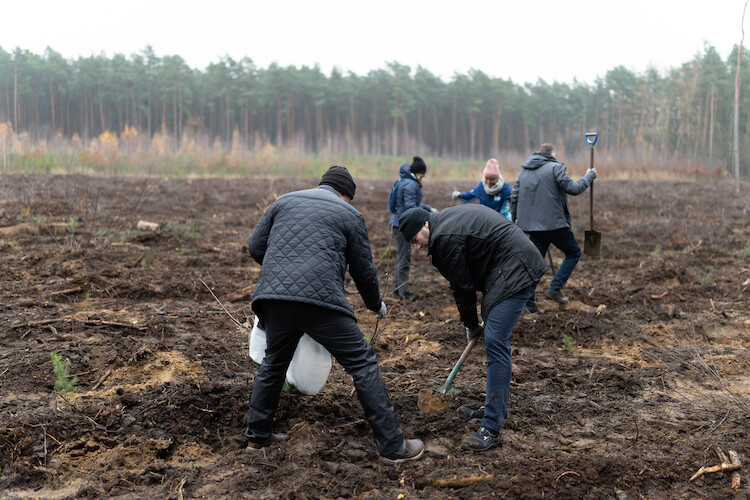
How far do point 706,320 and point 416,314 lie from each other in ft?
10.6

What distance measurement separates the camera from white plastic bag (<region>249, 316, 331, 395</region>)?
3.71 metres

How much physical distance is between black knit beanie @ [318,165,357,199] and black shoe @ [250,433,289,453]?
63.7 inches

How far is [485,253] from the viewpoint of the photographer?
146 inches

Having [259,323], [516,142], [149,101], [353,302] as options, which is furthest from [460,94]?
[259,323]

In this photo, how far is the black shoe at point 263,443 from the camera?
358cm

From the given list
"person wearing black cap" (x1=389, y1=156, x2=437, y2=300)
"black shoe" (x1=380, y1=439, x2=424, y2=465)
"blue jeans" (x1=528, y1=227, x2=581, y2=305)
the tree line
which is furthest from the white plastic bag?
the tree line

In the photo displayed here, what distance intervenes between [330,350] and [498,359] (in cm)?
107

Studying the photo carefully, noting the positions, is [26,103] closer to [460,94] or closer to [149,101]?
[149,101]

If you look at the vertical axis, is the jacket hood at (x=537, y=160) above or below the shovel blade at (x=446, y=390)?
above

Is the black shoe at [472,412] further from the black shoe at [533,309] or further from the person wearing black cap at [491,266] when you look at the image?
the black shoe at [533,309]

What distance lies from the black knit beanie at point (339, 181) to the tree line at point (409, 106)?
99.7ft

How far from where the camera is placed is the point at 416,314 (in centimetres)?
696

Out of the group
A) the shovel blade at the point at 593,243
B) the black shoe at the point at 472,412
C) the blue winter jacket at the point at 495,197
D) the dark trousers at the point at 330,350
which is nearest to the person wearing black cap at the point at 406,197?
the blue winter jacket at the point at 495,197

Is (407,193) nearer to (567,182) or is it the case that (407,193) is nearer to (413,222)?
(567,182)
